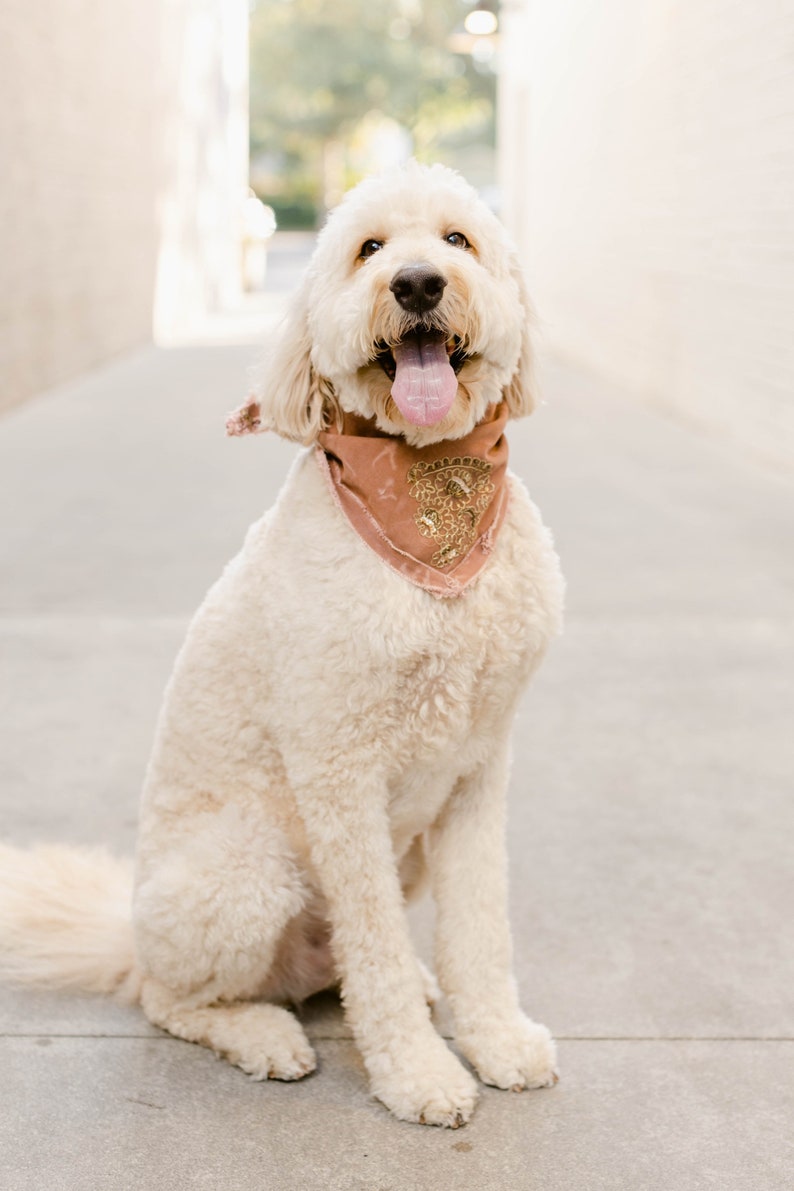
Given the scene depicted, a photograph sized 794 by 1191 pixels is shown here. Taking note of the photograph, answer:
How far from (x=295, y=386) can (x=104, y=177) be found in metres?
11.7

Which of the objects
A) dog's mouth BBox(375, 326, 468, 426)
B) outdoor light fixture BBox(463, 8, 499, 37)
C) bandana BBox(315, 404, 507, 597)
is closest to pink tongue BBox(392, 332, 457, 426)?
dog's mouth BBox(375, 326, 468, 426)

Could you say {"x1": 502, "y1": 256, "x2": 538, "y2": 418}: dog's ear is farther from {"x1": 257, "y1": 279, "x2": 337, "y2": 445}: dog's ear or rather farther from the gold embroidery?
{"x1": 257, "y1": 279, "x2": 337, "y2": 445}: dog's ear

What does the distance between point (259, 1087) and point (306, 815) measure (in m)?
0.49

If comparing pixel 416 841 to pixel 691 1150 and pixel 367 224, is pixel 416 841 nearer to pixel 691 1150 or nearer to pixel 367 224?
pixel 691 1150

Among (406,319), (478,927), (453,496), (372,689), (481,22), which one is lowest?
(478,927)

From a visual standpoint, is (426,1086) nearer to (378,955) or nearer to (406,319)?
(378,955)

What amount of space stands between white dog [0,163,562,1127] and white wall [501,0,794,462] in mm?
2712

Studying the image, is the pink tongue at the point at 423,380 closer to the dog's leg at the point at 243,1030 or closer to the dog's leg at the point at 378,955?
the dog's leg at the point at 378,955

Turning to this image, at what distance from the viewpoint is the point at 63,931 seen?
255cm

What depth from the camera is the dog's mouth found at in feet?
6.68

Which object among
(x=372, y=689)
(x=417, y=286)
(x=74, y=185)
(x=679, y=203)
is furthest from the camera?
(x=74, y=185)

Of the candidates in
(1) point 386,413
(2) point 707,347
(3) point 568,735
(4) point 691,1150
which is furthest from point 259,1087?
(2) point 707,347

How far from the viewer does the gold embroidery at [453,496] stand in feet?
7.23

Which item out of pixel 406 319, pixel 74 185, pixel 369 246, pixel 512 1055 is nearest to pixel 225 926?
pixel 512 1055
